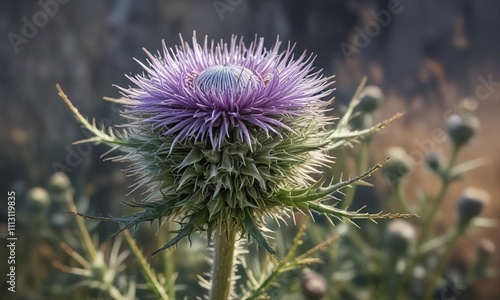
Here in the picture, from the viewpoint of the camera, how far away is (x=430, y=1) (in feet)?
13.9

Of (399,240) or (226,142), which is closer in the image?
(226,142)

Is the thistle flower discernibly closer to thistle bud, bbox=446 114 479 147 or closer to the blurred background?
thistle bud, bbox=446 114 479 147

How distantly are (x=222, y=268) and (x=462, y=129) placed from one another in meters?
1.91

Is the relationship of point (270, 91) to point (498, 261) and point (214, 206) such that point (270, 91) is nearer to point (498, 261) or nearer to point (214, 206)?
point (214, 206)

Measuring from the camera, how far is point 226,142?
6.07ft

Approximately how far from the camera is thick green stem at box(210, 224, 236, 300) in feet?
6.79

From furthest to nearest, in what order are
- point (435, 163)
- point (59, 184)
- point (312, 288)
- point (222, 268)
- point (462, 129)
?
1. point (59, 184)
2. point (435, 163)
3. point (462, 129)
4. point (312, 288)
5. point (222, 268)

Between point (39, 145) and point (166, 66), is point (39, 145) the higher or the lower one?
the higher one

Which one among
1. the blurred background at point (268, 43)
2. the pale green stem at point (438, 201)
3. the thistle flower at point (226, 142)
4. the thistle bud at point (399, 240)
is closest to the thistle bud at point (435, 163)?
the pale green stem at point (438, 201)

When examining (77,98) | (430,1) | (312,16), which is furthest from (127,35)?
(430,1)

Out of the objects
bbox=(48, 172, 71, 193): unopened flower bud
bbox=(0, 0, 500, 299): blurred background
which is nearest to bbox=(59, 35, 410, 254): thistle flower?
bbox=(48, 172, 71, 193): unopened flower bud

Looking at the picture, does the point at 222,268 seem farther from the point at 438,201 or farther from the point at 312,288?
the point at 438,201

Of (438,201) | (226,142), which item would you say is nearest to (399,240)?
(438,201)

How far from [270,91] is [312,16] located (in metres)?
2.75
